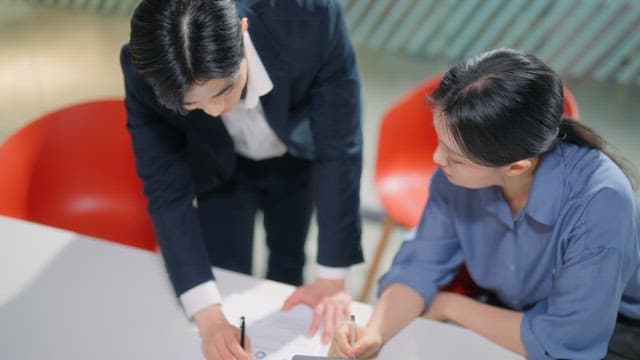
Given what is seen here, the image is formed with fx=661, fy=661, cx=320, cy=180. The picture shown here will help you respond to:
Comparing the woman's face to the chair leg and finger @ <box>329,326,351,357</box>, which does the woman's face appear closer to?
finger @ <box>329,326,351,357</box>

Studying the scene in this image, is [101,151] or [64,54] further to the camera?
[64,54]

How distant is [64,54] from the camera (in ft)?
12.9

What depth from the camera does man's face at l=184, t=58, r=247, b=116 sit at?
4.12 feet

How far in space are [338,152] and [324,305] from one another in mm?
397

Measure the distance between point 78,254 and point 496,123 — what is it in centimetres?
98

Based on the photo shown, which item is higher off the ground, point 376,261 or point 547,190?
point 547,190

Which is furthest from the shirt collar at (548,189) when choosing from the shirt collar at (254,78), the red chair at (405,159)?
the red chair at (405,159)

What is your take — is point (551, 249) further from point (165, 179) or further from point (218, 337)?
point (165, 179)

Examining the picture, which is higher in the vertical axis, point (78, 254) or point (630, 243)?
point (630, 243)

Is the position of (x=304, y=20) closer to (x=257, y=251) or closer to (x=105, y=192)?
(x=105, y=192)

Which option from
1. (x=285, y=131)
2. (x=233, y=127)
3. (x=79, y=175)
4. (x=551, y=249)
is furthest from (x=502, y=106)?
(x=79, y=175)

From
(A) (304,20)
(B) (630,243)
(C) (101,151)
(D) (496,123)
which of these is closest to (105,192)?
(C) (101,151)

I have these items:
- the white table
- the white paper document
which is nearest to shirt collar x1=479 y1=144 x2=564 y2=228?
the white table

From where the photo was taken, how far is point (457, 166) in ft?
4.33
